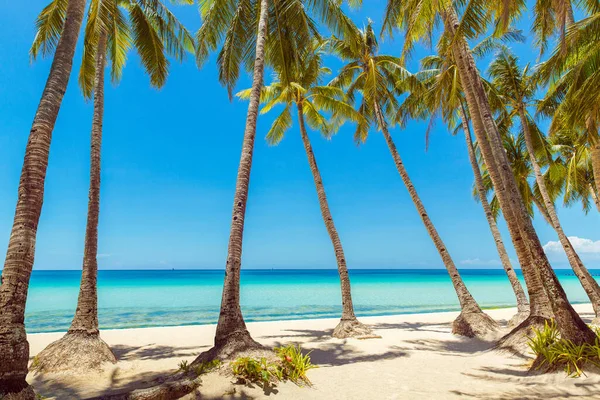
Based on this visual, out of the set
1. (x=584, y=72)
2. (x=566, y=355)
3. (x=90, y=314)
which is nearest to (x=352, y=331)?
(x=566, y=355)

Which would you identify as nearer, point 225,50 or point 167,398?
point 167,398

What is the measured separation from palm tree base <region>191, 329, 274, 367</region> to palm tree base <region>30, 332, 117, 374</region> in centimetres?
249

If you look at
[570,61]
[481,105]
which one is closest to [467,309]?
[481,105]

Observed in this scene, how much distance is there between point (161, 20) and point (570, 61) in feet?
38.9

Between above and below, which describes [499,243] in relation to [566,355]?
above

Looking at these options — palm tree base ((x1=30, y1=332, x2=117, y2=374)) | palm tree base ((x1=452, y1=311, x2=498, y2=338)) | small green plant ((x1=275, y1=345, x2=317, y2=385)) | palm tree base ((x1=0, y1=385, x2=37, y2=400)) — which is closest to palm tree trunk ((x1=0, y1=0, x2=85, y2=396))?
palm tree base ((x1=0, y1=385, x2=37, y2=400))

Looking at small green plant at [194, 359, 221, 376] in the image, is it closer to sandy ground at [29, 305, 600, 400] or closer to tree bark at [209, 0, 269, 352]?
sandy ground at [29, 305, 600, 400]

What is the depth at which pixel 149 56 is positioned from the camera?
402 inches

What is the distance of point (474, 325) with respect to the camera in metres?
10.0

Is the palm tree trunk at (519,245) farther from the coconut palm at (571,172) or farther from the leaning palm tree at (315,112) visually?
the coconut palm at (571,172)

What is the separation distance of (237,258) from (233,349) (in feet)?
5.28

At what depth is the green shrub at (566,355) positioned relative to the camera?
5.17 metres

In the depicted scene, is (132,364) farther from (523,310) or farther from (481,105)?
(523,310)

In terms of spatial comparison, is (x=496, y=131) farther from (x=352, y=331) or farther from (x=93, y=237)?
(x=93, y=237)
